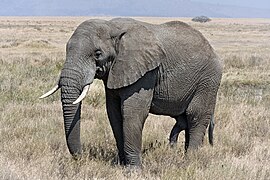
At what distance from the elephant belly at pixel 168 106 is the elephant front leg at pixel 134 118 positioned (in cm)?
36

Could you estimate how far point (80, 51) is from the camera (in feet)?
18.2

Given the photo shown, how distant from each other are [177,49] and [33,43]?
26.3 metres

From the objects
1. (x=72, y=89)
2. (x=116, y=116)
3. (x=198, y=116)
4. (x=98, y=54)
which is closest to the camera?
(x=72, y=89)

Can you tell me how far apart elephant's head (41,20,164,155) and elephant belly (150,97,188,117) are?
640mm

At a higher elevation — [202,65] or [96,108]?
[202,65]

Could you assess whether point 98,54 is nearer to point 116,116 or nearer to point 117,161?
point 116,116

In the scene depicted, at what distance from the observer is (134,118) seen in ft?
19.6

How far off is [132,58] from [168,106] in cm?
102

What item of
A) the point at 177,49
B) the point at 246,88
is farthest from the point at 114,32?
the point at 246,88

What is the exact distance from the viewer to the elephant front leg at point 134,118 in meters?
5.93

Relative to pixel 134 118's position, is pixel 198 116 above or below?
below

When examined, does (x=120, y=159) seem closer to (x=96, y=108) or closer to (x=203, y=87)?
(x=203, y=87)

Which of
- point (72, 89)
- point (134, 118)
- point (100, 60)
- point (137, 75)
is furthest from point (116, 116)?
point (72, 89)

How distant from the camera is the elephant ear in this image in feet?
19.1
